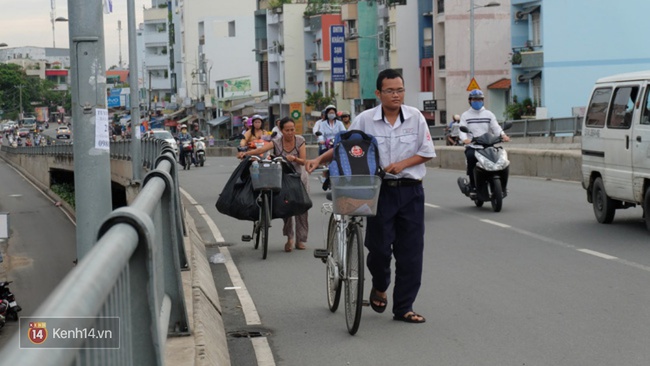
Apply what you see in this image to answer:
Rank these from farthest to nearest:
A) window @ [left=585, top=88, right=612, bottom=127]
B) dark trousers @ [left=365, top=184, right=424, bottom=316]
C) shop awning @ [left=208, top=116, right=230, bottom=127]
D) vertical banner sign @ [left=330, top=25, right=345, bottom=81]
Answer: shop awning @ [left=208, top=116, right=230, bottom=127] < vertical banner sign @ [left=330, top=25, right=345, bottom=81] < window @ [left=585, top=88, right=612, bottom=127] < dark trousers @ [left=365, top=184, right=424, bottom=316]

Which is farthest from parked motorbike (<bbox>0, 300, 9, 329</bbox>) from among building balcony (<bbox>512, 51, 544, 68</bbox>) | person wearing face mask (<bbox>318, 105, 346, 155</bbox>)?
building balcony (<bbox>512, 51, 544, 68</bbox>)

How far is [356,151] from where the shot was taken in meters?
8.38

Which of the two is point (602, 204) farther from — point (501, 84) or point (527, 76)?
point (501, 84)

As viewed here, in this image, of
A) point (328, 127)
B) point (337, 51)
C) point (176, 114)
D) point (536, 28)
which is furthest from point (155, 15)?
point (328, 127)

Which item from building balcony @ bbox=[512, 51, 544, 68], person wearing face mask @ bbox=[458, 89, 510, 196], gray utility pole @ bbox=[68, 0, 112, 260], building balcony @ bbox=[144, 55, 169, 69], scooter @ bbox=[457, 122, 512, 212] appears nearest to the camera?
gray utility pole @ bbox=[68, 0, 112, 260]

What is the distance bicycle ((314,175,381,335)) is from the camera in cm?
809

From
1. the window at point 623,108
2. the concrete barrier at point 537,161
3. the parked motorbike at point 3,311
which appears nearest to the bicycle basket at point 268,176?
the window at point 623,108

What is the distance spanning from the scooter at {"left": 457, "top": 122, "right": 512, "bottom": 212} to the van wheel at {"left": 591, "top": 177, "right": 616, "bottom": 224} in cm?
220

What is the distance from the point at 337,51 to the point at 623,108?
234 ft

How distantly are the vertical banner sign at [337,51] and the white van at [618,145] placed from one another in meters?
69.7

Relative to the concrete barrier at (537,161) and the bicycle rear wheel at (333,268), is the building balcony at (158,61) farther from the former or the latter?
the bicycle rear wheel at (333,268)

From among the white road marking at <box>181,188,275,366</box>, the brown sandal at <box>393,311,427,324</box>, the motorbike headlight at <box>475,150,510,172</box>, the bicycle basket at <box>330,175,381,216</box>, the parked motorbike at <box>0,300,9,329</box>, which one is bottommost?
the parked motorbike at <box>0,300,9,329</box>

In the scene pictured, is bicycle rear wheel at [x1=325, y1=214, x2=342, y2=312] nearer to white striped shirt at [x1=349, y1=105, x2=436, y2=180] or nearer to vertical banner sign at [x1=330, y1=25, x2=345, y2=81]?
white striped shirt at [x1=349, y1=105, x2=436, y2=180]

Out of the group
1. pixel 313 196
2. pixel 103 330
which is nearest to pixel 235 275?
pixel 103 330
